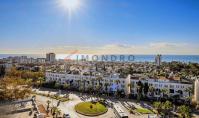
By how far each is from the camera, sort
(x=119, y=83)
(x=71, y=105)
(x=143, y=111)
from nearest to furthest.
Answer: (x=143, y=111), (x=71, y=105), (x=119, y=83)

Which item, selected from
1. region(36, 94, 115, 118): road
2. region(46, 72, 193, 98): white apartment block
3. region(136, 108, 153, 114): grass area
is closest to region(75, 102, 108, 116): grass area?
region(36, 94, 115, 118): road

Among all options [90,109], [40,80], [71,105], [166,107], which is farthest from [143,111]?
[40,80]

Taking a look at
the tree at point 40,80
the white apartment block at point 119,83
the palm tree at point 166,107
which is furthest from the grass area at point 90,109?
the tree at point 40,80

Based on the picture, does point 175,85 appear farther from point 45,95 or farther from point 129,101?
point 45,95

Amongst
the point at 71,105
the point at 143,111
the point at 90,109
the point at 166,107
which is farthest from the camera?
the point at 71,105

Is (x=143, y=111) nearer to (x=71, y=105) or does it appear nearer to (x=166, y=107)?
(x=166, y=107)

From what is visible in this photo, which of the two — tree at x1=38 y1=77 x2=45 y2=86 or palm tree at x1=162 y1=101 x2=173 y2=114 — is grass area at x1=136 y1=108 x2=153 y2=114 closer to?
palm tree at x1=162 y1=101 x2=173 y2=114

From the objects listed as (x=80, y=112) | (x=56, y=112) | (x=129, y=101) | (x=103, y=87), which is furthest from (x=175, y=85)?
(x=56, y=112)
